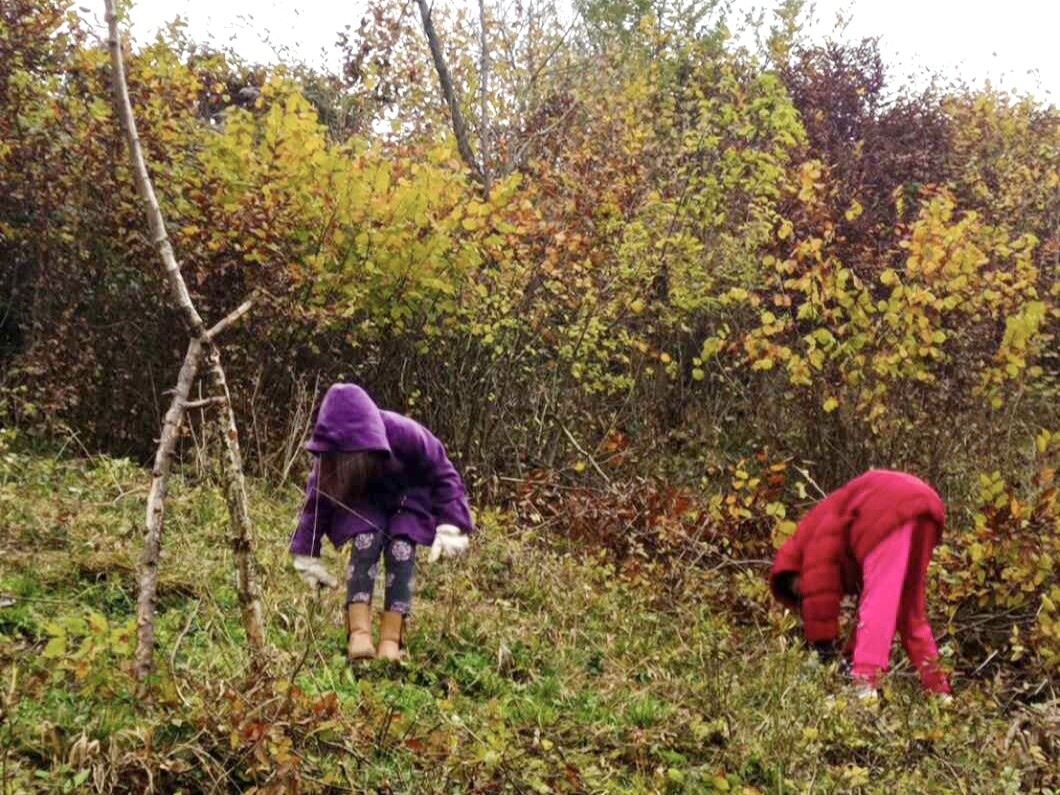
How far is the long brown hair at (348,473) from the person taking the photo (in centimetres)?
484

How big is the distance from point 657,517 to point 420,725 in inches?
171

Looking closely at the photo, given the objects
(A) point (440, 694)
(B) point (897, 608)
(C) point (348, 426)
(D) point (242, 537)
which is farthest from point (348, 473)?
(B) point (897, 608)

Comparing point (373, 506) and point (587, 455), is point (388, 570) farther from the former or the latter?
point (587, 455)

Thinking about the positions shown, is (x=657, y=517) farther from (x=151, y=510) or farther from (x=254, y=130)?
(x=151, y=510)

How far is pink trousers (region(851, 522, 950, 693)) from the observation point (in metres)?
5.06

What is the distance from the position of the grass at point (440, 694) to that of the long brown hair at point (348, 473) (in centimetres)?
48

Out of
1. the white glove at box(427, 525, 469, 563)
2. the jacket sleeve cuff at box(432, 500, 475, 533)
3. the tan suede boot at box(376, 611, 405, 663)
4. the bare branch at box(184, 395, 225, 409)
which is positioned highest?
the bare branch at box(184, 395, 225, 409)

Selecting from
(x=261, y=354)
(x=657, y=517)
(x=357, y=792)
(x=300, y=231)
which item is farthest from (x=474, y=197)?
(x=357, y=792)

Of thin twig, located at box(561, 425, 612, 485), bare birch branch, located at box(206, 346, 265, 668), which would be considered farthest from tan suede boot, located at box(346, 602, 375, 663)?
thin twig, located at box(561, 425, 612, 485)

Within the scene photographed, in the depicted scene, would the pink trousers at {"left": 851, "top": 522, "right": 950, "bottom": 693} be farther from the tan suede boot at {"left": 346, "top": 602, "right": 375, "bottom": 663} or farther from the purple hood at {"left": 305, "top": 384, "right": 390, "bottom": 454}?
the purple hood at {"left": 305, "top": 384, "right": 390, "bottom": 454}

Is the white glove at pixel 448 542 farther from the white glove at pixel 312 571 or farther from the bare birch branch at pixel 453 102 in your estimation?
the bare birch branch at pixel 453 102

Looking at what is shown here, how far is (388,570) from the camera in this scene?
200 inches

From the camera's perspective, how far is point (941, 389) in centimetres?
865

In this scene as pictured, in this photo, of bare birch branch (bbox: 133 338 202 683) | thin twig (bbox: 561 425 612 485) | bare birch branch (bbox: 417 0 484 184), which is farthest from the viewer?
bare birch branch (bbox: 417 0 484 184)
